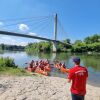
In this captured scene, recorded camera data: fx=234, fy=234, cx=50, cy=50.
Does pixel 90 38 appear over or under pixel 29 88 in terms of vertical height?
over

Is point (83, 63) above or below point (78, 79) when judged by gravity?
below

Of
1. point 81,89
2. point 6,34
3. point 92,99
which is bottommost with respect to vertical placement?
point 92,99

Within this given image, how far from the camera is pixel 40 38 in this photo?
9244 cm

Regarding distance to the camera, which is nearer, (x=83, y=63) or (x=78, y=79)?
(x=78, y=79)

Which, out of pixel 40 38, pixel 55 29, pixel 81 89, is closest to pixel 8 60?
pixel 81 89

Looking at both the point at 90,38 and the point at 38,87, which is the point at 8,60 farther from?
the point at 90,38

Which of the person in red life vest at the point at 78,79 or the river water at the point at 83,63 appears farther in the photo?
the river water at the point at 83,63

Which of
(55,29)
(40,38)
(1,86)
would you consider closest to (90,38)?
(55,29)

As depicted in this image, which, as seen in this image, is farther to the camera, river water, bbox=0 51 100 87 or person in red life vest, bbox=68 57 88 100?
river water, bbox=0 51 100 87

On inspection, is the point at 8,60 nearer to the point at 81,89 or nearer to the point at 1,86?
the point at 1,86

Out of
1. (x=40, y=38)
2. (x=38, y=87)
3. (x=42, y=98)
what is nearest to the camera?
(x=42, y=98)

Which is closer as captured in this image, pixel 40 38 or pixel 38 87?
pixel 38 87

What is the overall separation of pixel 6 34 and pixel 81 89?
2622 inches

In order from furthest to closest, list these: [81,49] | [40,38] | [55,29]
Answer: [81,49]
[55,29]
[40,38]
